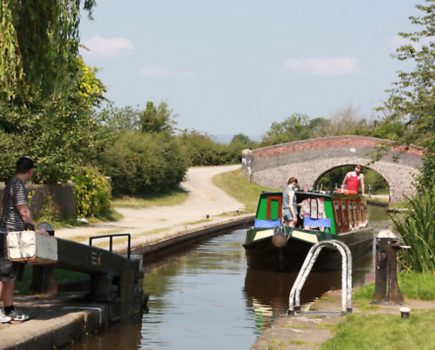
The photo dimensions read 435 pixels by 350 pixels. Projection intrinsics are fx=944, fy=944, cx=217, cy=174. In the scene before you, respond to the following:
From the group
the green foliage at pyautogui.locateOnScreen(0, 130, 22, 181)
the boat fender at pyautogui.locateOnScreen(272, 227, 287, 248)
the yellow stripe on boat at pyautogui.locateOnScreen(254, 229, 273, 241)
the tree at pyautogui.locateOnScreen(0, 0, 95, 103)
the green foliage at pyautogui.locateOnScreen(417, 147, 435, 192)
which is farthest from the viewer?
the green foliage at pyautogui.locateOnScreen(417, 147, 435, 192)

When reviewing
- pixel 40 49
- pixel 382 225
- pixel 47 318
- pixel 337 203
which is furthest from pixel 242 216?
pixel 47 318

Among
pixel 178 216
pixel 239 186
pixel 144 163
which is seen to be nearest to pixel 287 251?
pixel 178 216

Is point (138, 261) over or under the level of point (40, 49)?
under

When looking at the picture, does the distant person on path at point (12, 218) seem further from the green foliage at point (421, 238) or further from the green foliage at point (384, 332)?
the green foliage at point (421, 238)

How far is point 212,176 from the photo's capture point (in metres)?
54.4

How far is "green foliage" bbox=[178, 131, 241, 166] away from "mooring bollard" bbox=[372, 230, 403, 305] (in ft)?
166

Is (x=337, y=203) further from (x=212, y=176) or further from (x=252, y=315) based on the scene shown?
(x=212, y=176)

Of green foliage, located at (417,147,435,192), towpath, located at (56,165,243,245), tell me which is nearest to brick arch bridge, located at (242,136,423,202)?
towpath, located at (56,165,243,245)

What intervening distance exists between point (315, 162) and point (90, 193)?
101ft

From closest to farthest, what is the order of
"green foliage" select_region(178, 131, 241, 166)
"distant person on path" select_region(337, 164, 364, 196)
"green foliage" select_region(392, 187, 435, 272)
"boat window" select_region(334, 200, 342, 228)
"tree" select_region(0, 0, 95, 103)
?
"tree" select_region(0, 0, 95, 103) < "green foliage" select_region(392, 187, 435, 272) < "boat window" select_region(334, 200, 342, 228) < "distant person on path" select_region(337, 164, 364, 196) < "green foliage" select_region(178, 131, 241, 166)

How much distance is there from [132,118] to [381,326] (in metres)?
55.8

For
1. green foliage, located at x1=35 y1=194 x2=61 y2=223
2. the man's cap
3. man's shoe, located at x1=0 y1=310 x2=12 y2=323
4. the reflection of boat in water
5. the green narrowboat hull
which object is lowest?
the reflection of boat in water

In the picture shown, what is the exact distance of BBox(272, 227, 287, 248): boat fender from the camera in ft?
64.2

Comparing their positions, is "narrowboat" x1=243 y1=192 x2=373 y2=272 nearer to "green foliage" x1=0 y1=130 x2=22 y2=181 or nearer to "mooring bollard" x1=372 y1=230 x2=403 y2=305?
"green foliage" x1=0 y1=130 x2=22 y2=181
